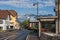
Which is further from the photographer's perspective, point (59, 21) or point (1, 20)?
point (1, 20)

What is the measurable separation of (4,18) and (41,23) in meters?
64.2

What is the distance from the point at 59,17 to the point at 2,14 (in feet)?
236

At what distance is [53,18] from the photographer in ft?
127

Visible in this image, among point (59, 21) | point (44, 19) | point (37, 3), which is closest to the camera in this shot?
point (59, 21)

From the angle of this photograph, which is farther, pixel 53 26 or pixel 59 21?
pixel 53 26

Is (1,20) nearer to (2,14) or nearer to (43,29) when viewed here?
(2,14)

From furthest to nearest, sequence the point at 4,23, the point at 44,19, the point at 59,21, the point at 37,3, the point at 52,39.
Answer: the point at 4,23, the point at 37,3, the point at 44,19, the point at 59,21, the point at 52,39

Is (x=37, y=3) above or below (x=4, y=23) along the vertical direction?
above

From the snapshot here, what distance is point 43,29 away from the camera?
39906 mm

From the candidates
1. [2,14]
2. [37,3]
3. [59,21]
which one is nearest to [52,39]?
[59,21]

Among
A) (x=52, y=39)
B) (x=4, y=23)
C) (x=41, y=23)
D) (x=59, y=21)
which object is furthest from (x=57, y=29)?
(x=4, y=23)

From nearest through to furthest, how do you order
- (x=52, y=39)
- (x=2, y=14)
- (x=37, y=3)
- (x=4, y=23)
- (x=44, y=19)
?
(x=52, y=39), (x=44, y=19), (x=37, y=3), (x=4, y=23), (x=2, y=14)

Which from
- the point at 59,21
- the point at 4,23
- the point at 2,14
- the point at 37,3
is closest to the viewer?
the point at 59,21

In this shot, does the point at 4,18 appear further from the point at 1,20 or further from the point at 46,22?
the point at 46,22
